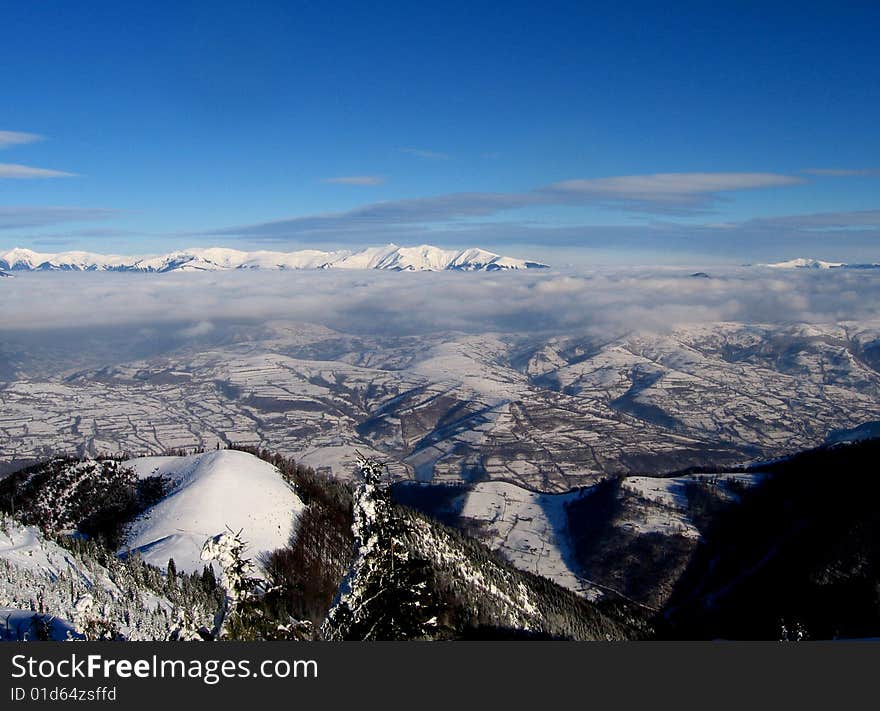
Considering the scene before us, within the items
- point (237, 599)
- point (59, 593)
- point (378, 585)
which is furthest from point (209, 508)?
point (237, 599)

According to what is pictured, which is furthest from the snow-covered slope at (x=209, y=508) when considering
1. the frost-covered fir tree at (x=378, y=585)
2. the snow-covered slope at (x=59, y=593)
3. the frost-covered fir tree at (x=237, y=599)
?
the frost-covered fir tree at (x=237, y=599)

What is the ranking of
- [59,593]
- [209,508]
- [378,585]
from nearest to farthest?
[378,585] → [59,593] → [209,508]

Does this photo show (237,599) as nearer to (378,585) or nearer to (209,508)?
(378,585)

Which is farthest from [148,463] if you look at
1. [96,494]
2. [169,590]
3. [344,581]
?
[344,581]

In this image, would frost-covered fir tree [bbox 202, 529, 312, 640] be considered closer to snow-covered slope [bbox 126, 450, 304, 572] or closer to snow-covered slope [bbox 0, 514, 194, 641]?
snow-covered slope [bbox 0, 514, 194, 641]

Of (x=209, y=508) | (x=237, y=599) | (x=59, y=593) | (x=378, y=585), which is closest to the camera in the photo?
(x=237, y=599)

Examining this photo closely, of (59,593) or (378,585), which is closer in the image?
(378,585)

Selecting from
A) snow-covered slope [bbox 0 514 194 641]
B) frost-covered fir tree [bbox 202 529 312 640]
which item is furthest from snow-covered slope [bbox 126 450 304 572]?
frost-covered fir tree [bbox 202 529 312 640]

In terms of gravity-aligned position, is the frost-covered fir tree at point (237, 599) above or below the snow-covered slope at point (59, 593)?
above

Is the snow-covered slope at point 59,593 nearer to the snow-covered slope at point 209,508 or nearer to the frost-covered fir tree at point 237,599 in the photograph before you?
the snow-covered slope at point 209,508
